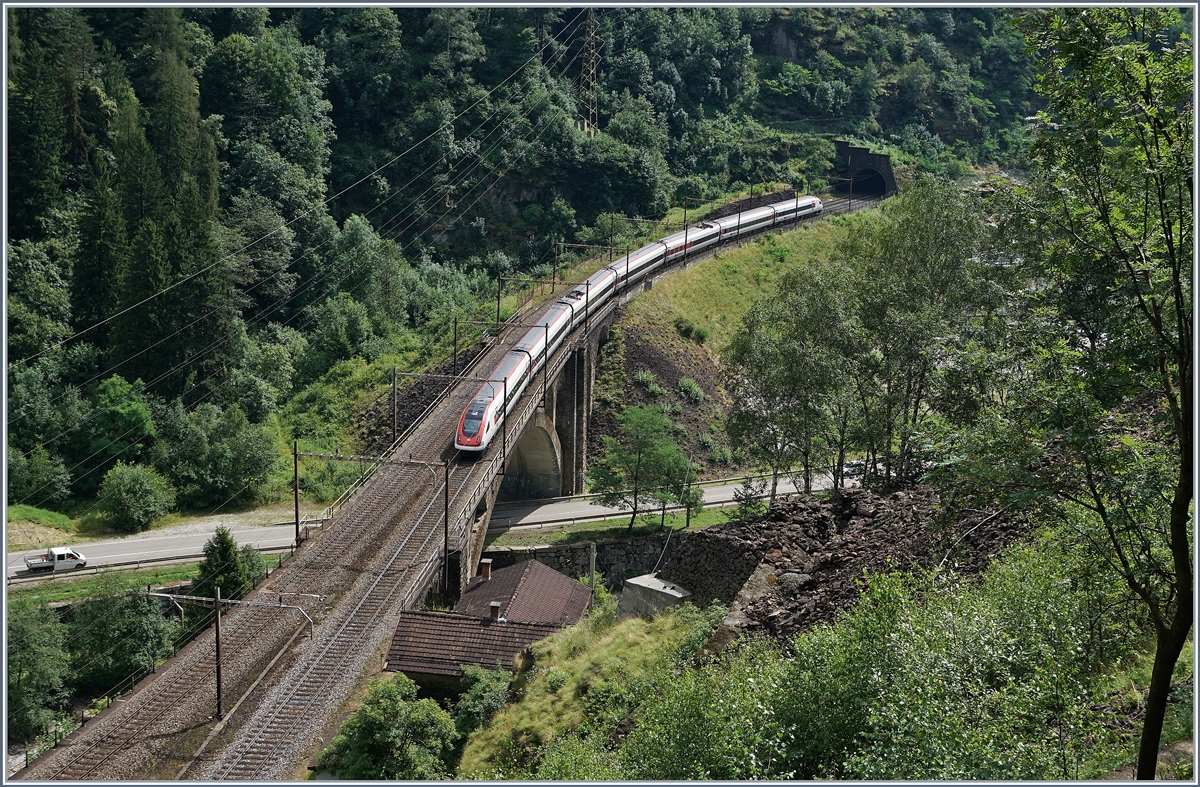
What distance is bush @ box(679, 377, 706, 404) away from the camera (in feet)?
213

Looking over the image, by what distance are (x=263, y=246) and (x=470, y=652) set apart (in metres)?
45.7

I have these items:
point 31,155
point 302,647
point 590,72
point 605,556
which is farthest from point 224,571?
point 590,72

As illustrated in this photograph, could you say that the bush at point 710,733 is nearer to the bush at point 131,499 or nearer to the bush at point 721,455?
the bush at point 131,499

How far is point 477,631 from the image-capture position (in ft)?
109

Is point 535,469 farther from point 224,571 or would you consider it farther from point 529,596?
point 529,596

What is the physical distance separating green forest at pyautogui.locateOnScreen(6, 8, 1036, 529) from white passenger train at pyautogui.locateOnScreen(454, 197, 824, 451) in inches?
354

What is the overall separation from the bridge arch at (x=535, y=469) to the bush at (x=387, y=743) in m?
31.0

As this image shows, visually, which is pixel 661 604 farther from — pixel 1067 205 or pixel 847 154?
pixel 847 154

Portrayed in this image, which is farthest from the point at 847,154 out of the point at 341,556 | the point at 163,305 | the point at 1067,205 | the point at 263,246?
the point at 1067,205

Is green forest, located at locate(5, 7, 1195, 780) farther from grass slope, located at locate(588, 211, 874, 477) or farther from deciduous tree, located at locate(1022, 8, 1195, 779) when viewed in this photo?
grass slope, located at locate(588, 211, 874, 477)

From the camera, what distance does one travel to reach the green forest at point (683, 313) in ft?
47.1

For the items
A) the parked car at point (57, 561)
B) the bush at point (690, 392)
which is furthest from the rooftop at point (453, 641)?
the bush at point (690, 392)

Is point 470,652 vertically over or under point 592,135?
under

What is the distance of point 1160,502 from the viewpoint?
14023mm
